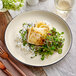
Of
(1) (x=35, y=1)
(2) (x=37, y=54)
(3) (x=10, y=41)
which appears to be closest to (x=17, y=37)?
(3) (x=10, y=41)

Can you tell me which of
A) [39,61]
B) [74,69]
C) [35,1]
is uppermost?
[35,1]

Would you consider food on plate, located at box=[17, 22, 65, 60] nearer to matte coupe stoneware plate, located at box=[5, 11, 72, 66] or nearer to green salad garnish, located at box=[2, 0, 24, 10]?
matte coupe stoneware plate, located at box=[5, 11, 72, 66]

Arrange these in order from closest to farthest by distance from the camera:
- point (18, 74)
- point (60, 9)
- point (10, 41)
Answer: point (18, 74) < point (10, 41) < point (60, 9)

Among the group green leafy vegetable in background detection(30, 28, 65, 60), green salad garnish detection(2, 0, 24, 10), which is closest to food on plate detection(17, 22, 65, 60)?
green leafy vegetable in background detection(30, 28, 65, 60)

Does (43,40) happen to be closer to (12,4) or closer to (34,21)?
(34,21)

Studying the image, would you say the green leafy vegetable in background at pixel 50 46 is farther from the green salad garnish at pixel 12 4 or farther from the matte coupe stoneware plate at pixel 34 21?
the green salad garnish at pixel 12 4

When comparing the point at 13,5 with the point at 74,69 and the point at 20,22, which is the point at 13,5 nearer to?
the point at 20,22
